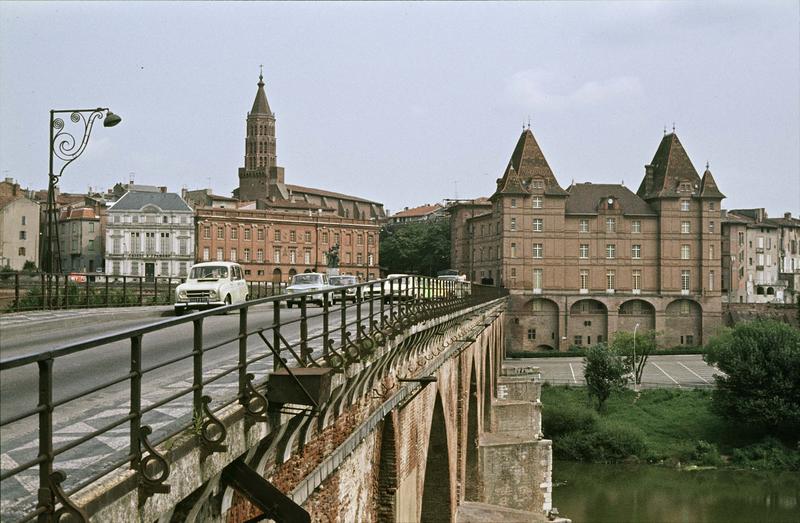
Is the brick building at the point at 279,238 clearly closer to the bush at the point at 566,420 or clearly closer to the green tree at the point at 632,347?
the green tree at the point at 632,347

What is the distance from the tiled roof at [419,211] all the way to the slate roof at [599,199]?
66.3 meters

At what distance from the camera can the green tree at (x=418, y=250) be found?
11438 centimetres

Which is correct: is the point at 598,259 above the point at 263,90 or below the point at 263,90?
below

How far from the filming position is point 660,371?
70188 mm

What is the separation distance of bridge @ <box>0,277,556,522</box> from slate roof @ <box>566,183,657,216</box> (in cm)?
7490

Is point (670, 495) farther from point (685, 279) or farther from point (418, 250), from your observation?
point (418, 250)

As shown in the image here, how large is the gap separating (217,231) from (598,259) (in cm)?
3896

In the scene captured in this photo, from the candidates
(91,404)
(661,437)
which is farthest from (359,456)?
(661,437)

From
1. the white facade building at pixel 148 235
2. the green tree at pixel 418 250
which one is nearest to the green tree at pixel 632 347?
the white facade building at pixel 148 235

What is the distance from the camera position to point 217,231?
89.8 m

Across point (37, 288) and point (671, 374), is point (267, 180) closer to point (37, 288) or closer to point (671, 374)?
point (671, 374)

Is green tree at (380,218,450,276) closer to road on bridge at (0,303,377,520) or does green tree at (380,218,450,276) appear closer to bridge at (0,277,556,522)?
bridge at (0,277,556,522)

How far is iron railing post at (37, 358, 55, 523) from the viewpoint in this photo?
11.6ft

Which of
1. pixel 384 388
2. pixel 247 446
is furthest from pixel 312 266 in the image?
pixel 247 446
